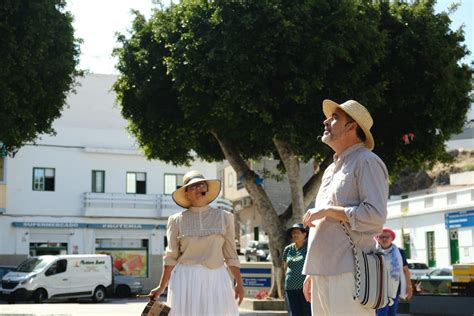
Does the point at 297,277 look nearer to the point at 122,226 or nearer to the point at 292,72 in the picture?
the point at 292,72

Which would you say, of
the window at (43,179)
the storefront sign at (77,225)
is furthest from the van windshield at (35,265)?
the window at (43,179)

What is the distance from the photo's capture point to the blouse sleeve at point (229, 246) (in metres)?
7.53

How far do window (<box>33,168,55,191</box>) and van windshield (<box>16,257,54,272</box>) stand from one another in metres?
8.08

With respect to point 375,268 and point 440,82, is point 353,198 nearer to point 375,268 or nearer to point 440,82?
point 375,268

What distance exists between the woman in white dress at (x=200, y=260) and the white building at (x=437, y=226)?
32.4 metres

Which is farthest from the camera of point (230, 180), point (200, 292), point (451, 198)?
point (230, 180)

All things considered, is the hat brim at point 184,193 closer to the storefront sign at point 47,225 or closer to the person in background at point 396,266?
the person in background at point 396,266

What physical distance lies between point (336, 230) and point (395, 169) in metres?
16.9

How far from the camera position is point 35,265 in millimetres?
33250

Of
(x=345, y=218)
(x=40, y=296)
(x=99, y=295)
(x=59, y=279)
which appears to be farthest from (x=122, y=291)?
(x=345, y=218)

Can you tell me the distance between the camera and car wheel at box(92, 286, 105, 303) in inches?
1345

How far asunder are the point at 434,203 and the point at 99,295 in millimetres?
18040

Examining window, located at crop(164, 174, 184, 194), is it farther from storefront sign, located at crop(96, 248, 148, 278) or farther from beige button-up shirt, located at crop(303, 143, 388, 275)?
beige button-up shirt, located at crop(303, 143, 388, 275)

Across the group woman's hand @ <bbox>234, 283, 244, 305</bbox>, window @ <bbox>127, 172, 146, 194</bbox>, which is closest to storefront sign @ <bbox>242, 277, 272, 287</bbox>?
woman's hand @ <bbox>234, 283, 244, 305</bbox>
